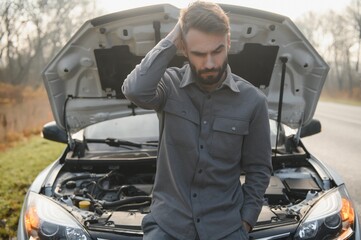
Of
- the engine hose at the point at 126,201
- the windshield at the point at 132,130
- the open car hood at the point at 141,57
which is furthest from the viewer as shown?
the windshield at the point at 132,130

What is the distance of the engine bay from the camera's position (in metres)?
2.66

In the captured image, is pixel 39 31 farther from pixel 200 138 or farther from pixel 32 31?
pixel 200 138

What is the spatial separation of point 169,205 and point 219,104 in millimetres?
557

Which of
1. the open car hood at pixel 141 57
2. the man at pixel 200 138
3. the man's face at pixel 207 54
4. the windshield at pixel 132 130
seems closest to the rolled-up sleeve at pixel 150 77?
the man at pixel 200 138

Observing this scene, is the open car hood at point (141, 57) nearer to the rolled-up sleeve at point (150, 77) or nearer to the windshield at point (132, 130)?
the windshield at point (132, 130)

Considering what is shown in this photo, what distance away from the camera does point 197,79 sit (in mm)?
2025

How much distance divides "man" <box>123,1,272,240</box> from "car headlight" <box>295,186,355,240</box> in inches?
24.9

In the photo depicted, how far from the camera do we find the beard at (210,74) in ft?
6.39

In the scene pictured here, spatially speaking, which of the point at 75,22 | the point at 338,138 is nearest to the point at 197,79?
the point at 338,138

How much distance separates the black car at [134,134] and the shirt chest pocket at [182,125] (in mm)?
746

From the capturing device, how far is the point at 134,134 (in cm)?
428

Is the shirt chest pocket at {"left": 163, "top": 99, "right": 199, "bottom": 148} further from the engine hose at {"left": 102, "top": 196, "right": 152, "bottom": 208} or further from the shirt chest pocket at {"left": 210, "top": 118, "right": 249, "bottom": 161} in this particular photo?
the engine hose at {"left": 102, "top": 196, "right": 152, "bottom": 208}

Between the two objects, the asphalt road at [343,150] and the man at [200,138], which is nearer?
the man at [200,138]

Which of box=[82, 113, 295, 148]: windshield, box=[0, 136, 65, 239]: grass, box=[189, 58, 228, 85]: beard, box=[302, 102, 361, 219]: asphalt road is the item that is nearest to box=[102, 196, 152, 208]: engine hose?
box=[82, 113, 295, 148]: windshield
